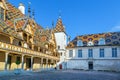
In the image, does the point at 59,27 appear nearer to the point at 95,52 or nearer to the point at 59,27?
the point at 59,27

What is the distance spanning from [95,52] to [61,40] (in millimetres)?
11682

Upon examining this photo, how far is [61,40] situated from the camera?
50438 mm

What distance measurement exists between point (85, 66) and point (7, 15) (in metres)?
25.9

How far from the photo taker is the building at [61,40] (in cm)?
4706

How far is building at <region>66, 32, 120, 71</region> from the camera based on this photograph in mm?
41062

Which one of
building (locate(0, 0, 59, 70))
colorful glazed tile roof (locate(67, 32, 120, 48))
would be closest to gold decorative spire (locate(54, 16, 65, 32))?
colorful glazed tile roof (locate(67, 32, 120, 48))

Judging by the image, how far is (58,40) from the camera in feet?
167

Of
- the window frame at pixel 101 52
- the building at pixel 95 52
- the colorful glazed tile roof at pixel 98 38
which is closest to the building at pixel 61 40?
the building at pixel 95 52

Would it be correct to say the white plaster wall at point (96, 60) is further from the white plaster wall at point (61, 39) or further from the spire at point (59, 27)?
the spire at point (59, 27)

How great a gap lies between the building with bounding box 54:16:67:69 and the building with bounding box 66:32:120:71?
1.66 metres

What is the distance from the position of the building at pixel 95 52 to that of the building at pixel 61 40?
1.66 metres

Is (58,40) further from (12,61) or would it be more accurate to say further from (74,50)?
(12,61)

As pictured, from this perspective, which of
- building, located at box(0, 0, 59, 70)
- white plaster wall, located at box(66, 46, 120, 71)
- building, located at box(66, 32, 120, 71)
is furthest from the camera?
building, located at box(66, 32, 120, 71)

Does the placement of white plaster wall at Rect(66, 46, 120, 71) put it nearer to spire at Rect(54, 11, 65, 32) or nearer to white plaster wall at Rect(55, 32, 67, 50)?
white plaster wall at Rect(55, 32, 67, 50)
